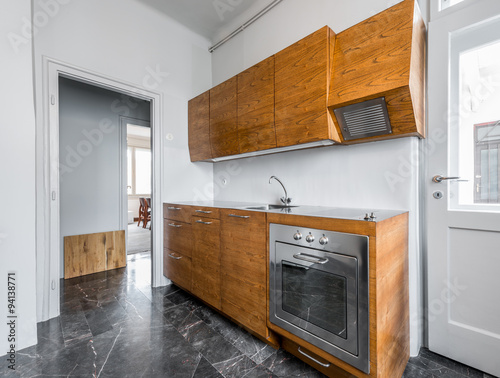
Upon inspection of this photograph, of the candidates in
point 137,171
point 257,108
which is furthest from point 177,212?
point 137,171

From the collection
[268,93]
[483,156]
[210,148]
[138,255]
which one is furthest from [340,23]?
[138,255]

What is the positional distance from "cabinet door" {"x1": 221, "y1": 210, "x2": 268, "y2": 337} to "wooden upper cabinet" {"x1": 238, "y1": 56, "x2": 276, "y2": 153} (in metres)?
0.69

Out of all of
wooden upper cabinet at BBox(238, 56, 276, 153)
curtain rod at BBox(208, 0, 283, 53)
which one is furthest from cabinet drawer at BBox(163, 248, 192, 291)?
curtain rod at BBox(208, 0, 283, 53)

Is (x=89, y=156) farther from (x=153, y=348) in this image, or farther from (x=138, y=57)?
(x=153, y=348)

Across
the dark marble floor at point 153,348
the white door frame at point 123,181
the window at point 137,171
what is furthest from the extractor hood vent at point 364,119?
the window at point 137,171

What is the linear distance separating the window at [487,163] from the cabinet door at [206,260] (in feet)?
5.81

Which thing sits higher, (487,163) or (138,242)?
(487,163)

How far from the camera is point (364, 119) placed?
1550 mm

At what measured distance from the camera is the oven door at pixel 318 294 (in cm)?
121

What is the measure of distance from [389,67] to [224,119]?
1508 mm

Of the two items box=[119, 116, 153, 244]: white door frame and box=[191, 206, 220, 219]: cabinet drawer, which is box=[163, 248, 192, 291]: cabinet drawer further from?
box=[119, 116, 153, 244]: white door frame

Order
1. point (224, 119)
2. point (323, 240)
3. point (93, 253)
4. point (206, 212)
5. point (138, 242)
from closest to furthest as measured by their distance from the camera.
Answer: point (323, 240) < point (206, 212) < point (224, 119) < point (93, 253) < point (138, 242)

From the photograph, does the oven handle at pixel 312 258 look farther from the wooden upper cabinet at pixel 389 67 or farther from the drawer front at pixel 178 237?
the drawer front at pixel 178 237

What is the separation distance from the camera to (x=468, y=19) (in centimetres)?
141
